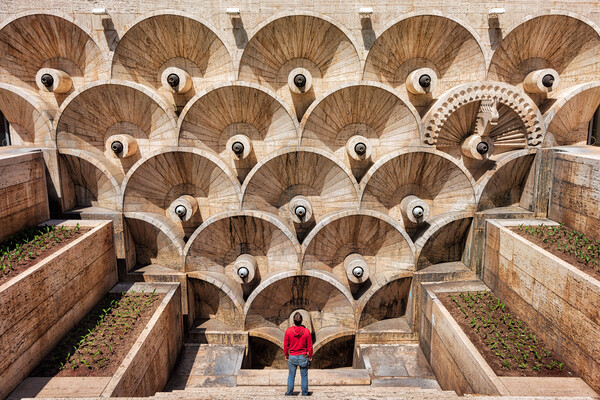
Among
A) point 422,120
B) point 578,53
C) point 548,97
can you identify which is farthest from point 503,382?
point 578,53

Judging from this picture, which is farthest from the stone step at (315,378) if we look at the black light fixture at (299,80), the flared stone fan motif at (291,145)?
the black light fixture at (299,80)

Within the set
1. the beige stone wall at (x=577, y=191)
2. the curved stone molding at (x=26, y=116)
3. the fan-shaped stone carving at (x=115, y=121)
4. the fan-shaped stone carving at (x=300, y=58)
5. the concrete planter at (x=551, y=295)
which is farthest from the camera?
the curved stone molding at (x=26, y=116)

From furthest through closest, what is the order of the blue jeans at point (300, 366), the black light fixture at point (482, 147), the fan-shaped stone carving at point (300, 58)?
1. the fan-shaped stone carving at point (300, 58)
2. the black light fixture at point (482, 147)
3. the blue jeans at point (300, 366)

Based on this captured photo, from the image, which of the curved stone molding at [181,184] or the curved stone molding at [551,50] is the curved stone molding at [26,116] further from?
the curved stone molding at [551,50]

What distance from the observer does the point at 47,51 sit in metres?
11.3

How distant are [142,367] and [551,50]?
1376 centimetres

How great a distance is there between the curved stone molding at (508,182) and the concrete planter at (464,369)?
264 centimetres

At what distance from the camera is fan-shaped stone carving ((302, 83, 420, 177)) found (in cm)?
1077

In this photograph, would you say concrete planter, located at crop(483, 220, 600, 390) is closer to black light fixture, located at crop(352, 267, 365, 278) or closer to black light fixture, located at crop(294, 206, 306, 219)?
black light fixture, located at crop(352, 267, 365, 278)

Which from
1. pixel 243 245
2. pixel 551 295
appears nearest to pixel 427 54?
pixel 551 295

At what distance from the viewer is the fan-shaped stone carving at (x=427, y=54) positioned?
35.2ft

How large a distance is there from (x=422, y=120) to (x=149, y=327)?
9.11 m

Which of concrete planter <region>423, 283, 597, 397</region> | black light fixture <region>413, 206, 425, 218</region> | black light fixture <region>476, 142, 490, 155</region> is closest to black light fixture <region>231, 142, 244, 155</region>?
black light fixture <region>413, 206, 425, 218</region>

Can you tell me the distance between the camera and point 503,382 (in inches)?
266
